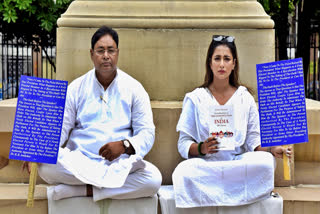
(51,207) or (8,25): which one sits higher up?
(8,25)

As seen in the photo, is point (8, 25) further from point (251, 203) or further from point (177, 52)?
point (251, 203)

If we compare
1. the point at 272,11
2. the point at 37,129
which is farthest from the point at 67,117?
the point at 272,11

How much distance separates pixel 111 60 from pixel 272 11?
28.0ft

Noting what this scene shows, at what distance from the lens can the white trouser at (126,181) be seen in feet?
13.7

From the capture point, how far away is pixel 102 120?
445cm

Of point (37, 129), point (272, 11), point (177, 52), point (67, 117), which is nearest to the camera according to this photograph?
point (37, 129)

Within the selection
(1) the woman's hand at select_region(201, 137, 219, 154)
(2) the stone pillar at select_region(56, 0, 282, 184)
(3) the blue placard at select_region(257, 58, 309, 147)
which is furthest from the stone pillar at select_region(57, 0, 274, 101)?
(1) the woman's hand at select_region(201, 137, 219, 154)

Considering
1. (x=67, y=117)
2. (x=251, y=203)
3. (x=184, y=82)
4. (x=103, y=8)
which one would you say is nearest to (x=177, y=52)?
(x=184, y=82)

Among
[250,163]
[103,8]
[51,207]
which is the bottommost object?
[51,207]

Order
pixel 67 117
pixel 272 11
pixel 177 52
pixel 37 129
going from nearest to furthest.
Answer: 1. pixel 37 129
2. pixel 67 117
3. pixel 177 52
4. pixel 272 11

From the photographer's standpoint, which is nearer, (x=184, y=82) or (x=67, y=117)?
(x=67, y=117)

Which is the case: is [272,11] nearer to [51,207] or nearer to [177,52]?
[177,52]

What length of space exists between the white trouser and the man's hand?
0.54 feet

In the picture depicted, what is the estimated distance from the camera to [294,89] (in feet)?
14.0
